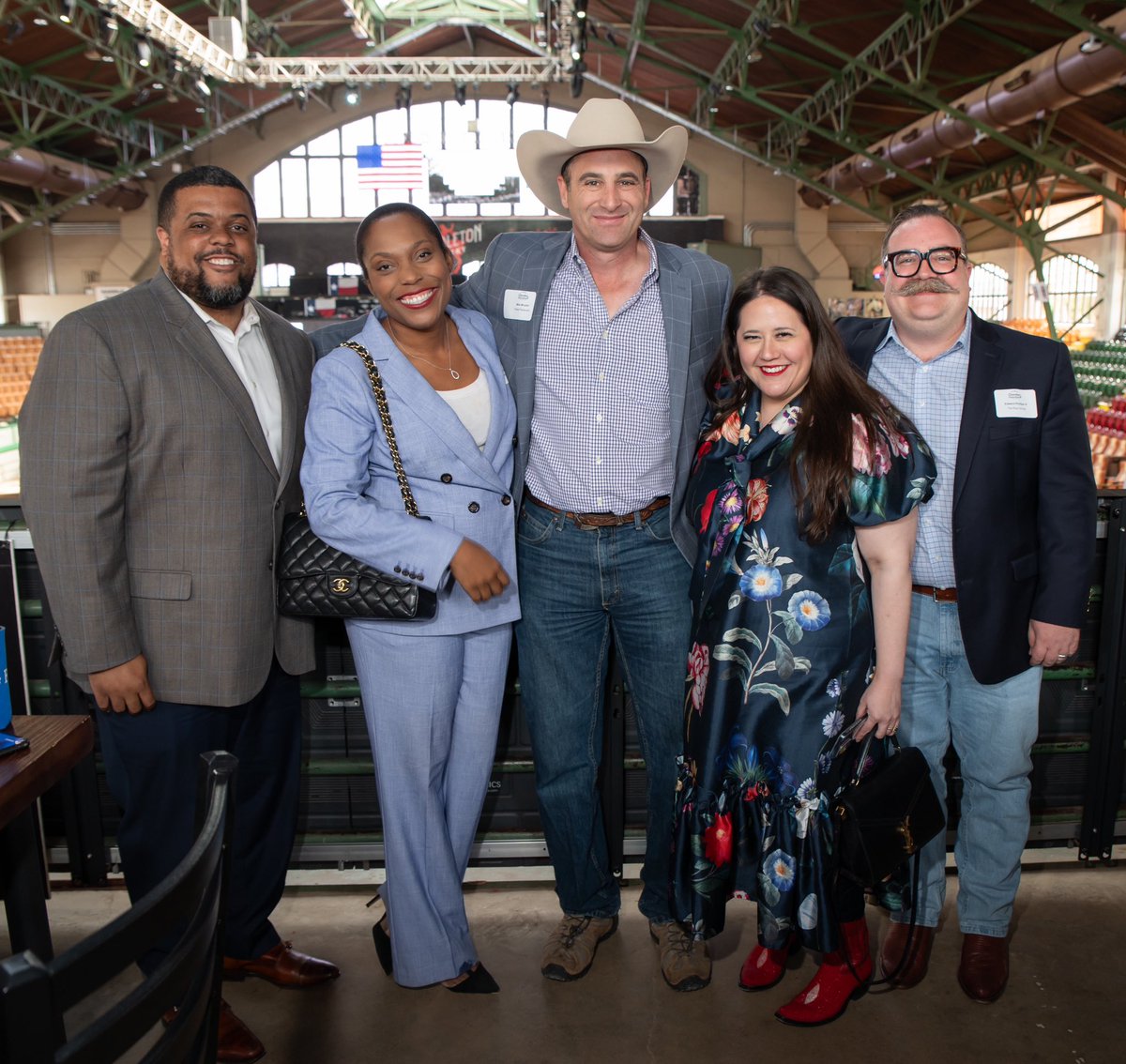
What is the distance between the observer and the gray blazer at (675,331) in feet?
7.37

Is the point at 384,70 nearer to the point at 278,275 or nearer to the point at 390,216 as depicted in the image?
the point at 278,275

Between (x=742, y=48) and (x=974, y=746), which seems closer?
(x=974, y=746)

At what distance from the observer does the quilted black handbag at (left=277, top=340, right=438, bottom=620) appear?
2.01 m

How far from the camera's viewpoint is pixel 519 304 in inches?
90.2

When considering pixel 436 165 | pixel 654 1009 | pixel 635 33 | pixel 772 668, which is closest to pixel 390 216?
pixel 772 668

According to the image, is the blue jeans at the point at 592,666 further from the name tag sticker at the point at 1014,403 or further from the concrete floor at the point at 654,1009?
the name tag sticker at the point at 1014,403

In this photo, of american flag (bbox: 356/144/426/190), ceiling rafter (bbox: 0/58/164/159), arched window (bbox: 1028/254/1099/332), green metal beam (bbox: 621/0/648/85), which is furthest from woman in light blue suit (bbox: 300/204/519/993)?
arched window (bbox: 1028/254/1099/332)

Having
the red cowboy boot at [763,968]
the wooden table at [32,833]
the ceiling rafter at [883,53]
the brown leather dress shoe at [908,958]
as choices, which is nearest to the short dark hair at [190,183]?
the wooden table at [32,833]

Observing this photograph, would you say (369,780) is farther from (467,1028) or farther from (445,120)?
(445,120)

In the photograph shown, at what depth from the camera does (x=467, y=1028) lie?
2.21m

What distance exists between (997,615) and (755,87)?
14.4 meters

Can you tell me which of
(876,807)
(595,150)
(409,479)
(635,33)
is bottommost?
(876,807)

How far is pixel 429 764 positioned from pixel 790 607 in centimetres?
82

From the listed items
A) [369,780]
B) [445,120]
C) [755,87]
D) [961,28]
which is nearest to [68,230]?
[445,120]
